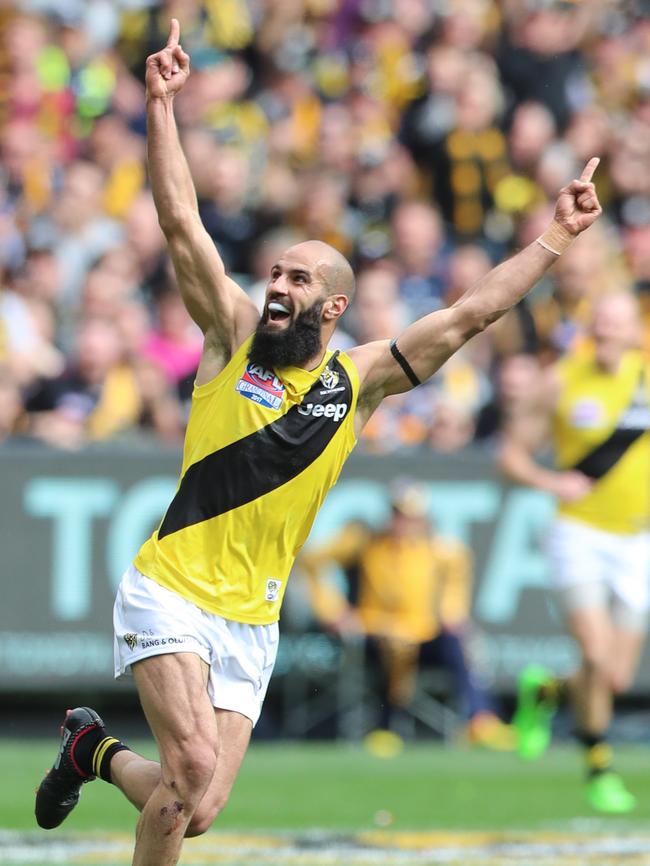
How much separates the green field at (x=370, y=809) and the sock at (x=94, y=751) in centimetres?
131

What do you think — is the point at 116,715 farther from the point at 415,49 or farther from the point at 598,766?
the point at 415,49

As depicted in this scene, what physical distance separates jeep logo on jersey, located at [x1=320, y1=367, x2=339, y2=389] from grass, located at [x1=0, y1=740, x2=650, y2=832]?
3.40 m

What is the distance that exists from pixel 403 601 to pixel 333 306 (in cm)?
670

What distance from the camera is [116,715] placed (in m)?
13.0

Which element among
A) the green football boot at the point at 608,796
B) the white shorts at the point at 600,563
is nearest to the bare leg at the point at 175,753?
the green football boot at the point at 608,796

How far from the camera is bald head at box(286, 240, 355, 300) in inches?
258

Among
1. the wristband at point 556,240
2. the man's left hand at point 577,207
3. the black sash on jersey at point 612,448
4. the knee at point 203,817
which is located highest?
the man's left hand at point 577,207

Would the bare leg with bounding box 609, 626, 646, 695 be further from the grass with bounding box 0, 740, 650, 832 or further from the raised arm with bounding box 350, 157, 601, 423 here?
the raised arm with bounding box 350, 157, 601, 423

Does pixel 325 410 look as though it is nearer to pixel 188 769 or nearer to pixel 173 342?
pixel 188 769

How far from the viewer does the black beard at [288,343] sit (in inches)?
252

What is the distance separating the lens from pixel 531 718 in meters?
12.6

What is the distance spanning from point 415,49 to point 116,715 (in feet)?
23.1

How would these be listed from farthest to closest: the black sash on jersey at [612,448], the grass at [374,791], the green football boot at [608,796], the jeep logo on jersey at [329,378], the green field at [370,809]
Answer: the black sash on jersey at [612,448] → the green football boot at [608,796] → the grass at [374,791] → the green field at [370,809] → the jeep logo on jersey at [329,378]

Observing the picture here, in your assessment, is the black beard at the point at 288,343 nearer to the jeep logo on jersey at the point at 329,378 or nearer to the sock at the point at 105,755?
the jeep logo on jersey at the point at 329,378
